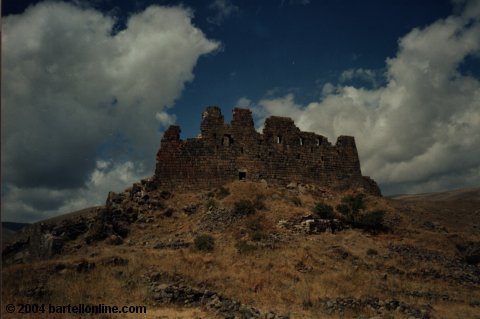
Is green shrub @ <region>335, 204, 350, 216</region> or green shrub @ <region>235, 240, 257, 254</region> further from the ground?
green shrub @ <region>335, 204, 350, 216</region>

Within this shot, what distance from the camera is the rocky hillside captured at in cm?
1335

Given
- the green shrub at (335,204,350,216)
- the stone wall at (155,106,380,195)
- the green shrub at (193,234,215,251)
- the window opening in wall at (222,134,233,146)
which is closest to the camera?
the green shrub at (193,234,215,251)

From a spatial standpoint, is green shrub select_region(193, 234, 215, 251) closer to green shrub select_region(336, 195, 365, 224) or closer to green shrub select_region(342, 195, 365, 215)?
green shrub select_region(336, 195, 365, 224)

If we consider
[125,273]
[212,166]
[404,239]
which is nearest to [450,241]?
[404,239]

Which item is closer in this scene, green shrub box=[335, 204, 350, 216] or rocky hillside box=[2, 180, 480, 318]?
rocky hillside box=[2, 180, 480, 318]

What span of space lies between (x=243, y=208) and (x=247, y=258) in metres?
6.11

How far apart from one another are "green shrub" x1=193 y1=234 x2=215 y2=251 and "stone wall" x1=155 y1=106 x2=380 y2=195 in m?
7.76

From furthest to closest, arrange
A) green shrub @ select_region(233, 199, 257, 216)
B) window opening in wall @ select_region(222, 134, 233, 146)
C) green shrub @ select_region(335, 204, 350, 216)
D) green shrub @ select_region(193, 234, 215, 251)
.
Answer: window opening in wall @ select_region(222, 134, 233, 146) → green shrub @ select_region(335, 204, 350, 216) → green shrub @ select_region(233, 199, 257, 216) → green shrub @ select_region(193, 234, 215, 251)

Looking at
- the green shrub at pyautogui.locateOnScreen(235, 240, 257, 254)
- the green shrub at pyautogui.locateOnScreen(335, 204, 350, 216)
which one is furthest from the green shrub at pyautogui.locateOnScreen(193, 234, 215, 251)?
A: the green shrub at pyautogui.locateOnScreen(335, 204, 350, 216)

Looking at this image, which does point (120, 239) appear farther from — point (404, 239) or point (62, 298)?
point (404, 239)

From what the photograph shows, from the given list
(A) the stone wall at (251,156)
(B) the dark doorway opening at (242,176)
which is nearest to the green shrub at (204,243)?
(A) the stone wall at (251,156)

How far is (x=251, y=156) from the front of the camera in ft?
98.0

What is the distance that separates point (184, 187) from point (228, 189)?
11.3ft

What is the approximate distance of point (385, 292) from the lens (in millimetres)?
15758
